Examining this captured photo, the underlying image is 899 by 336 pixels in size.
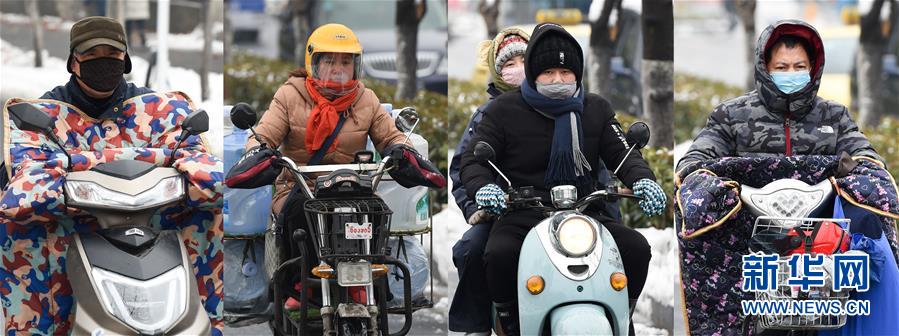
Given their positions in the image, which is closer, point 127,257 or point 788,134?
point 127,257

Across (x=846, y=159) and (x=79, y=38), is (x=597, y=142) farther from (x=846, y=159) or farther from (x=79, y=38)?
(x=79, y=38)

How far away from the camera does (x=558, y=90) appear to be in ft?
23.3

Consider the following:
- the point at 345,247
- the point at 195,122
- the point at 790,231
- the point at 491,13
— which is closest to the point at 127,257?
the point at 195,122

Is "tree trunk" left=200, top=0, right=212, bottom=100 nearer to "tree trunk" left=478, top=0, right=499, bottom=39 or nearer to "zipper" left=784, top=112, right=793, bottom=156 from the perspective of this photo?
"tree trunk" left=478, top=0, right=499, bottom=39

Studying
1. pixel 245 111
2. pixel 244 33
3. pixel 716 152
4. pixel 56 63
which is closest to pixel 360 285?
pixel 245 111

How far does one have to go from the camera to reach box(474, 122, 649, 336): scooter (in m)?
6.38

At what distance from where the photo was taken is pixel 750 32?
1598 centimetres

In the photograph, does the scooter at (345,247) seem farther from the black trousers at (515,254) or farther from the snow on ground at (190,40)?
the snow on ground at (190,40)

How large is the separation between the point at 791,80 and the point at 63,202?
12.0 ft

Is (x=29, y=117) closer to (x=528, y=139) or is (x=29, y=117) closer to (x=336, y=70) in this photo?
(x=336, y=70)

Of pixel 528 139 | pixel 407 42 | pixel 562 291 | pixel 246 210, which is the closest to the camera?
pixel 562 291

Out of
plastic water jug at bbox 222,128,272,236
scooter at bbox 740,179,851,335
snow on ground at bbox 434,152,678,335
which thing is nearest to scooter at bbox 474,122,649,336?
scooter at bbox 740,179,851,335

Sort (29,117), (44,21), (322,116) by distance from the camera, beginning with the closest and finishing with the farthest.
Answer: (29,117)
(322,116)
(44,21)

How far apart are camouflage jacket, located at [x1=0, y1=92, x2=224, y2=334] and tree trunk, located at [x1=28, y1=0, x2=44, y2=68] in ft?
21.3
